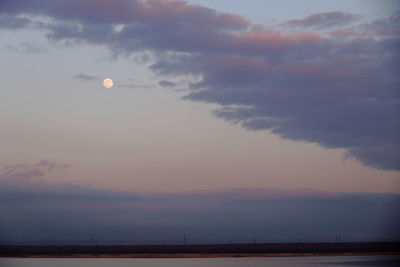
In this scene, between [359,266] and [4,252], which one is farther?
[4,252]

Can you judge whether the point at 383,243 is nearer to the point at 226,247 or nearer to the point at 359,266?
the point at 226,247

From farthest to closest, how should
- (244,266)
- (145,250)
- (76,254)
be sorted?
(145,250), (76,254), (244,266)

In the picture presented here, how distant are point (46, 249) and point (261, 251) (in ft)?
166

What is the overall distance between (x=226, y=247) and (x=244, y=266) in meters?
52.3

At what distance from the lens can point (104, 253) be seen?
139 meters

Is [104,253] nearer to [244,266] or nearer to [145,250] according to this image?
[145,250]

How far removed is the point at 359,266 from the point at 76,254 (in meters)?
66.1

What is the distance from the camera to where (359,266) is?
9038 cm

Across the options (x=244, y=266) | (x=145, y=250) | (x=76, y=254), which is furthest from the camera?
(x=145, y=250)

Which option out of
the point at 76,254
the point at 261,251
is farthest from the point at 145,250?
the point at 261,251

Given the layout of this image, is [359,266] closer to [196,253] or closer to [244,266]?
[244,266]

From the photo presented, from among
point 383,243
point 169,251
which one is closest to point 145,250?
point 169,251

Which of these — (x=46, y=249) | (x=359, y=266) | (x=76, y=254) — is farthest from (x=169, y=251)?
(x=359, y=266)

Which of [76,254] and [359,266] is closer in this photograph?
[359,266]
